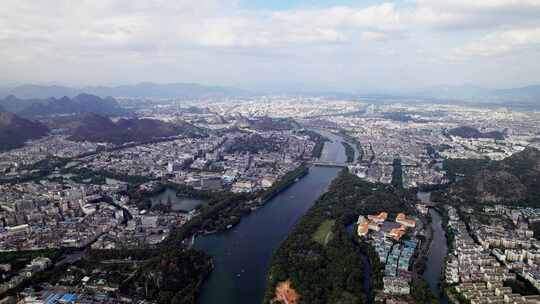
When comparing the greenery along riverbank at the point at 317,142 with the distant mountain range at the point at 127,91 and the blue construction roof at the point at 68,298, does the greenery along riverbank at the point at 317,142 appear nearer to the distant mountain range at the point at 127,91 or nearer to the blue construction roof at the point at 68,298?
the blue construction roof at the point at 68,298

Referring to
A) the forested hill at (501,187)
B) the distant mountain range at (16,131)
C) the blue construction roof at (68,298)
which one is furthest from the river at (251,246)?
the distant mountain range at (16,131)

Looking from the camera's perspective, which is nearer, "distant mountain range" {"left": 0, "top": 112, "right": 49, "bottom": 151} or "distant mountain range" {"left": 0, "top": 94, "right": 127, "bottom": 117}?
"distant mountain range" {"left": 0, "top": 112, "right": 49, "bottom": 151}

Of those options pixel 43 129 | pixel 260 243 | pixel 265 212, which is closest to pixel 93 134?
pixel 43 129

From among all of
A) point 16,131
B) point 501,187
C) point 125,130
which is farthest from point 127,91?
point 501,187

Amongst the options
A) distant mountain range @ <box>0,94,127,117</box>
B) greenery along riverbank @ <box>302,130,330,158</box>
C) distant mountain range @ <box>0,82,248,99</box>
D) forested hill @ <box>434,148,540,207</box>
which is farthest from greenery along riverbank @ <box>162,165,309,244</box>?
distant mountain range @ <box>0,82,248,99</box>

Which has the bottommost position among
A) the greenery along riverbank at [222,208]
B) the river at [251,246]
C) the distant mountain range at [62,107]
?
the river at [251,246]

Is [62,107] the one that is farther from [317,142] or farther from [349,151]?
[349,151]

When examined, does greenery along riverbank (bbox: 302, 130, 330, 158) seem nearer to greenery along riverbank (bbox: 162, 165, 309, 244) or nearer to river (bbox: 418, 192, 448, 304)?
greenery along riverbank (bbox: 162, 165, 309, 244)
